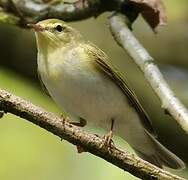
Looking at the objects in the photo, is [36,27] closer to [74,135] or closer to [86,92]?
[86,92]

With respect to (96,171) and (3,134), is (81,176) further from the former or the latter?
(3,134)

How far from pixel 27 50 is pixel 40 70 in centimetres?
74

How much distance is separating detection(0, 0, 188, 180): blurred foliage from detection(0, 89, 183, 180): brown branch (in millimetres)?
1007

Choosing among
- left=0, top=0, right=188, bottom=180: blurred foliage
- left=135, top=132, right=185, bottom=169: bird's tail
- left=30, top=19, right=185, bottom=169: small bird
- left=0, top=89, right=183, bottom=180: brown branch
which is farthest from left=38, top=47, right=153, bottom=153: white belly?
left=0, top=89, right=183, bottom=180: brown branch

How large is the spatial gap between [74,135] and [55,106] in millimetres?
1443

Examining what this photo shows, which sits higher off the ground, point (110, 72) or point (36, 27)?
point (36, 27)

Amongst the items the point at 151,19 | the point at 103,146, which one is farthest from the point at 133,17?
the point at 103,146

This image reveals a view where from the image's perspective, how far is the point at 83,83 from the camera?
2643 millimetres

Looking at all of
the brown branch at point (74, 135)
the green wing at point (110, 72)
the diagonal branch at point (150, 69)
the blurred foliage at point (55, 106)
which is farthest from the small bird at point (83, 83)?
the brown branch at point (74, 135)

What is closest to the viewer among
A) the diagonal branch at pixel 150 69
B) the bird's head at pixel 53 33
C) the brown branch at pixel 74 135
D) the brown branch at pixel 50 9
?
the brown branch at pixel 74 135

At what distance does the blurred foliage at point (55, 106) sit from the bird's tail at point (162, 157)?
55 millimetres

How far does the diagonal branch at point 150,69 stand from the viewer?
2455 millimetres

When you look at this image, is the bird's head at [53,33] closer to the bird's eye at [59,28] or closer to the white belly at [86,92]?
the bird's eye at [59,28]

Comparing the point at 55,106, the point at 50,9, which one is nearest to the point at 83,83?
the point at 50,9
